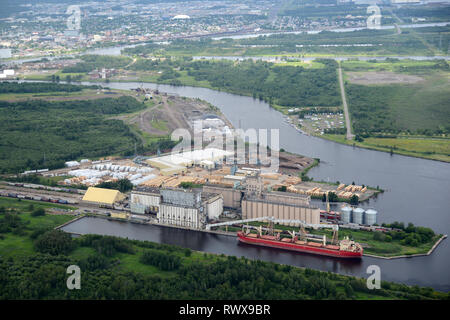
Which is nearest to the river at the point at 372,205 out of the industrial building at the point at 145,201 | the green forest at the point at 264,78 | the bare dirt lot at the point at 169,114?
the industrial building at the point at 145,201

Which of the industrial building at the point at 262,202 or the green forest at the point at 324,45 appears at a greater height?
the green forest at the point at 324,45

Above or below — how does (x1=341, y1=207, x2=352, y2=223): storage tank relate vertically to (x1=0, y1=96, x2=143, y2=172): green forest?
below

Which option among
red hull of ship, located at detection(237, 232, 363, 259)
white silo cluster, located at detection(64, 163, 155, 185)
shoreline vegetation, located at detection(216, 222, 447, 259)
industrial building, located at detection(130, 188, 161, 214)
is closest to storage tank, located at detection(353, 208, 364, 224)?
shoreline vegetation, located at detection(216, 222, 447, 259)

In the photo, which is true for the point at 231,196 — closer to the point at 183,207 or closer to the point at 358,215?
the point at 183,207

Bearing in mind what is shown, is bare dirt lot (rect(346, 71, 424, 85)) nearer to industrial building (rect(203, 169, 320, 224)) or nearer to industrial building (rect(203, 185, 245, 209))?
industrial building (rect(203, 169, 320, 224))

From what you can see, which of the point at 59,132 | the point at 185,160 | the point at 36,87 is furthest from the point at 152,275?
the point at 36,87

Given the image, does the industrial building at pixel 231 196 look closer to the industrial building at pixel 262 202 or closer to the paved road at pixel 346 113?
the industrial building at pixel 262 202

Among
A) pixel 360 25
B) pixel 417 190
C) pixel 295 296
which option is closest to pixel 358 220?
pixel 417 190
